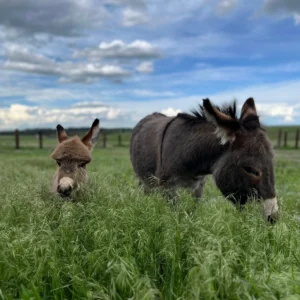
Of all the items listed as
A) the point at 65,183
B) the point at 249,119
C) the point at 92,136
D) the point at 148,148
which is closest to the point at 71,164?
the point at 65,183

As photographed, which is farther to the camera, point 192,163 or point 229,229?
point 192,163

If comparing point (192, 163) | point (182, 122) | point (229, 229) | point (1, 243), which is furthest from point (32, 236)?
point (182, 122)

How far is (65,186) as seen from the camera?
4238 millimetres

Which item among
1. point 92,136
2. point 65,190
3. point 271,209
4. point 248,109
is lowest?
point 271,209

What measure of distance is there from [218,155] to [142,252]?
1.91 m

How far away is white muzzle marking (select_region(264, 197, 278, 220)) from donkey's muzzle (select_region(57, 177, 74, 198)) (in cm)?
243

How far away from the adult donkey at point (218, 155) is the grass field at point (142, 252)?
257 millimetres

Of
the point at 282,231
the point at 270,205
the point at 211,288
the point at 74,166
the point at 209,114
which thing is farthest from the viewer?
the point at 74,166

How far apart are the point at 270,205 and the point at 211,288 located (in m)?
1.81

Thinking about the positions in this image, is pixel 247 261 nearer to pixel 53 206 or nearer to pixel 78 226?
pixel 78 226

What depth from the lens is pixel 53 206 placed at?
159 inches

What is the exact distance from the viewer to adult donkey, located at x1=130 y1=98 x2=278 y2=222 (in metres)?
3.90

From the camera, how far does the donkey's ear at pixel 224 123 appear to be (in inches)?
160

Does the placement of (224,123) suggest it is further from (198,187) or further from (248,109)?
(198,187)
